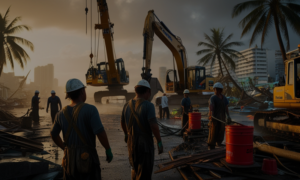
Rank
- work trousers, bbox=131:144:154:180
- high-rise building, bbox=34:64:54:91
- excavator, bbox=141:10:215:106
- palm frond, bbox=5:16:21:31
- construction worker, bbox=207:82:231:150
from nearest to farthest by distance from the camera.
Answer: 1. work trousers, bbox=131:144:154:180
2. construction worker, bbox=207:82:231:150
3. excavator, bbox=141:10:215:106
4. palm frond, bbox=5:16:21:31
5. high-rise building, bbox=34:64:54:91

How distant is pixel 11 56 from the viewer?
90.6 feet

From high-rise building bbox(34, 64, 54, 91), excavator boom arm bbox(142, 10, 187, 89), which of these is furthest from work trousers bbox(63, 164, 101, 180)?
high-rise building bbox(34, 64, 54, 91)

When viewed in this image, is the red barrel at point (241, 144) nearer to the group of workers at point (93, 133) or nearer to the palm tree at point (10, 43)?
the group of workers at point (93, 133)

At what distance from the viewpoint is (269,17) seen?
20.8 meters

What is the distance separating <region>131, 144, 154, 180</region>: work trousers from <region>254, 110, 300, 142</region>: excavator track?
6.56 meters

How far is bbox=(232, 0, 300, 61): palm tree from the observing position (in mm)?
19925

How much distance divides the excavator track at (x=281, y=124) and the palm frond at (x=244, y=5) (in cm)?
1388

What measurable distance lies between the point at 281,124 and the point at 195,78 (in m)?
10.5

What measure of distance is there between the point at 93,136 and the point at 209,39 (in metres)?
35.2

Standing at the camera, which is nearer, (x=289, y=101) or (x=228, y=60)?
(x=289, y=101)

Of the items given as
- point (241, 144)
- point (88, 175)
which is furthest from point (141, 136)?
point (241, 144)

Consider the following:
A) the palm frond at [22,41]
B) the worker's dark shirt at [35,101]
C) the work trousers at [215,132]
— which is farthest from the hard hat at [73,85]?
the palm frond at [22,41]

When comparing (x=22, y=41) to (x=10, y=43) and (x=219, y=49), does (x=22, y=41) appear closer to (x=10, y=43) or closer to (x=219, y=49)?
(x=10, y=43)

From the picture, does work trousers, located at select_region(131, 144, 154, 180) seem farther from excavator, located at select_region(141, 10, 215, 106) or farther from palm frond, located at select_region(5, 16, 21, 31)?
palm frond, located at select_region(5, 16, 21, 31)
